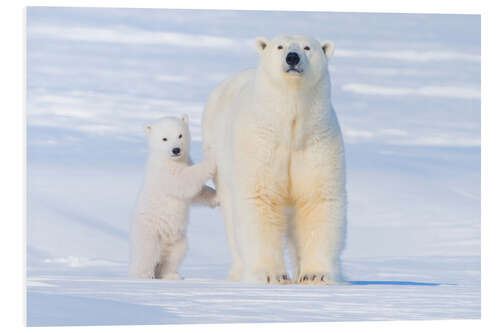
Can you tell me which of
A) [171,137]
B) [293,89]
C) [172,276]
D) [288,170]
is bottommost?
[172,276]

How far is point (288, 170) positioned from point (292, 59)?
2.68 ft

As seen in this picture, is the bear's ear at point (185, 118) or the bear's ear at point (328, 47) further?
the bear's ear at point (185, 118)

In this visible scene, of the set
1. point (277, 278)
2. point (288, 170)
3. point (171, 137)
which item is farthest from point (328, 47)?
point (277, 278)

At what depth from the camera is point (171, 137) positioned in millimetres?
8477

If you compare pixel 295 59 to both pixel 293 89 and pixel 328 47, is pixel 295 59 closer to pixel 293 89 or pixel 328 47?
pixel 293 89

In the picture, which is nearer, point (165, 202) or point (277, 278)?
point (277, 278)

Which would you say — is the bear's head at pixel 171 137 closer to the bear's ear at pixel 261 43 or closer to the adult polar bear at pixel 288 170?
the adult polar bear at pixel 288 170

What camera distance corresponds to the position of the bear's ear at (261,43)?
7.68 metres

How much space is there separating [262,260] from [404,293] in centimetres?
100

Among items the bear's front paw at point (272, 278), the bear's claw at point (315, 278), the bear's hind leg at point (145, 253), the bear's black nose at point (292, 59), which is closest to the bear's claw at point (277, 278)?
the bear's front paw at point (272, 278)

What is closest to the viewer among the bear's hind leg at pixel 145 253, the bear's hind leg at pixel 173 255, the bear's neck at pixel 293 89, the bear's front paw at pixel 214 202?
the bear's neck at pixel 293 89

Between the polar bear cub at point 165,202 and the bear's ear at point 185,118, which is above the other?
the bear's ear at point 185,118

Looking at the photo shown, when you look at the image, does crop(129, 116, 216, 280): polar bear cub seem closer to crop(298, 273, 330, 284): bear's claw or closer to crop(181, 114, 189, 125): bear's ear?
crop(181, 114, 189, 125): bear's ear

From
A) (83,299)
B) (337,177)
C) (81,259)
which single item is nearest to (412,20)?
(337,177)
